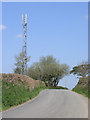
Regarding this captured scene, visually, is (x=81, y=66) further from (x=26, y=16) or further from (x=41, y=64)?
(x=26, y=16)

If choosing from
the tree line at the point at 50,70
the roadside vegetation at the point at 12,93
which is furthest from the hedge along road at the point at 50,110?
the tree line at the point at 50,70

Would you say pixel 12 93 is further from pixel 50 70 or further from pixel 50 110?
pixel 50 70

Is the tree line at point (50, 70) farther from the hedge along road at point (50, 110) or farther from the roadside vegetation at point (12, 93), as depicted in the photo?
the hedge along road at point (50, 110)

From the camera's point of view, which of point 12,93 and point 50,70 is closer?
point 12,93

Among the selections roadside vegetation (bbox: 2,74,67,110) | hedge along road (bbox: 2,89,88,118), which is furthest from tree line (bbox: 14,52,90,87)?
hedge along road (bbox: 2,89,88,118)

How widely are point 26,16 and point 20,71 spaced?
15.9m

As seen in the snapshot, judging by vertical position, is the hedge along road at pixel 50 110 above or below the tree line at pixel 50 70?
below

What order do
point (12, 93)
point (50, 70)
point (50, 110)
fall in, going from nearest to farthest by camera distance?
point (50, 110) < point (12, 93) < point (50, 70)

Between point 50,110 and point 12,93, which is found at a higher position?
point 12,93

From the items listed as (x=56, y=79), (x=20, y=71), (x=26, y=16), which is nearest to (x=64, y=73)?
(x=56, y=79)

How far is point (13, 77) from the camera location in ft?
77.1

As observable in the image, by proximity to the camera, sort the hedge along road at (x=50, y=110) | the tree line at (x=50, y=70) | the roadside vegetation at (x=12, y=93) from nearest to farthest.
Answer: the hedge along road at (x=50, y=110), the roadside vegetation at (x=12, y=93), the tree line at (x=50, y=70)

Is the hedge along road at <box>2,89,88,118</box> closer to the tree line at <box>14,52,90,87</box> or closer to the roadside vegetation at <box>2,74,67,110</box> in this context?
the roadside vegetation at <box>2,74,67,110</box>

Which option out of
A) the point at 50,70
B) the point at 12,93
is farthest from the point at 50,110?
the point at 50,70
